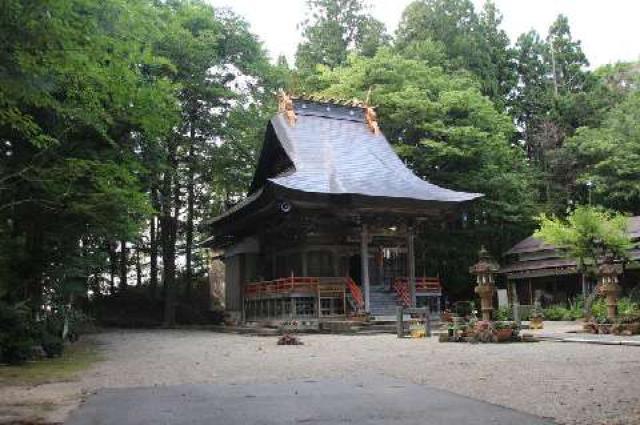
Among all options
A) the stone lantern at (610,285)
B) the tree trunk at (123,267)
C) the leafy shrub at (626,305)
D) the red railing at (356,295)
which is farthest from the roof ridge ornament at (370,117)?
the tree trunk at (123,267)

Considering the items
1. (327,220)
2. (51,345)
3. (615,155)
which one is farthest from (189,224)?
(615,155)

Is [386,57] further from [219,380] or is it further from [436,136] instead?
[219,380]

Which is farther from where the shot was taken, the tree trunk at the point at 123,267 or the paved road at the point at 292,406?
the tree trunk at the point at 123,267

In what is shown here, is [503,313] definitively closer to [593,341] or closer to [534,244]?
[534,244]

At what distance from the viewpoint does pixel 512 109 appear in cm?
3994

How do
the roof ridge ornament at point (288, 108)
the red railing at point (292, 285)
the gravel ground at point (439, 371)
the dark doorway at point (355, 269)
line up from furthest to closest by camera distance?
the dark doorway at point (355, 269), the roof ridge ornament at point (288, 108), the red railing at point (292, 285), the gravel ground at point (439, 371)

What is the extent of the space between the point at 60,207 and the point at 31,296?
3.49 meters

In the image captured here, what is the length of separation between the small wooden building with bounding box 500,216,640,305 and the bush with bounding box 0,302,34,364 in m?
22.7

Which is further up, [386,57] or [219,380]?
[386,57]

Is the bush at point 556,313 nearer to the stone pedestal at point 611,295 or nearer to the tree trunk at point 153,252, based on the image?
the stone pedestal at point 611,295

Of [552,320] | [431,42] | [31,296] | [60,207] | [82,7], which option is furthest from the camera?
[431,42]

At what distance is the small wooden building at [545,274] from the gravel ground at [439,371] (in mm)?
16656

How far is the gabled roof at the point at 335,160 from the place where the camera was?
22.1 metres

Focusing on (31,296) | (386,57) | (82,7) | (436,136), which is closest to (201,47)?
(386,57)
